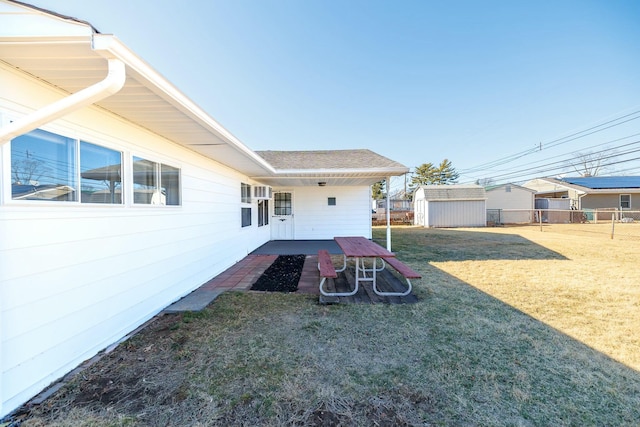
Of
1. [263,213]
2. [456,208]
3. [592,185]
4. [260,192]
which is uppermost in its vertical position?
[592,185]

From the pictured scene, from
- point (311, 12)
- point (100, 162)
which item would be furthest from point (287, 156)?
point (100, 162)

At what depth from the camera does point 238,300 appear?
12.7ft

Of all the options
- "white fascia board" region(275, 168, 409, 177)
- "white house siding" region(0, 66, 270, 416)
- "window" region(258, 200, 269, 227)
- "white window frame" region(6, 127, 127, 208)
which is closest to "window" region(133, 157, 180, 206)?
"white house siding" region(0, 66, 270, 416)

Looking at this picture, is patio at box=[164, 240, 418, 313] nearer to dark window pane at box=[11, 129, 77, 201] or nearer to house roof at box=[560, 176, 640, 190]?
dark window pane at box=[11, 129, 77, 201]

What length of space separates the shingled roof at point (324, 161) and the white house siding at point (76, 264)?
387 cm

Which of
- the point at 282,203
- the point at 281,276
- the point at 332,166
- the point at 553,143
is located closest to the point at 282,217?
the point at 282,203

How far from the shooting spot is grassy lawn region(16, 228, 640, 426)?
5.69ft

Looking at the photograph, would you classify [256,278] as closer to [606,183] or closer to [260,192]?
[260,192]

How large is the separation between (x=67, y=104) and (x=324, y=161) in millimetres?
7021

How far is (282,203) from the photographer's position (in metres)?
10.7

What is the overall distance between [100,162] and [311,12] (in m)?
8.56

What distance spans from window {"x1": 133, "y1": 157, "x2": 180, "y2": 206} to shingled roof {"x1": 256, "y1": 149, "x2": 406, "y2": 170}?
3.62 meters

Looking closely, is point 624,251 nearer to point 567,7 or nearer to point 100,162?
point 567,7

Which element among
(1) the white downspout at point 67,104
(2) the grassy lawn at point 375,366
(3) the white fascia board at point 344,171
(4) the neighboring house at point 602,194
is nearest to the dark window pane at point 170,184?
(2) the grassy lawn at point 375,366
